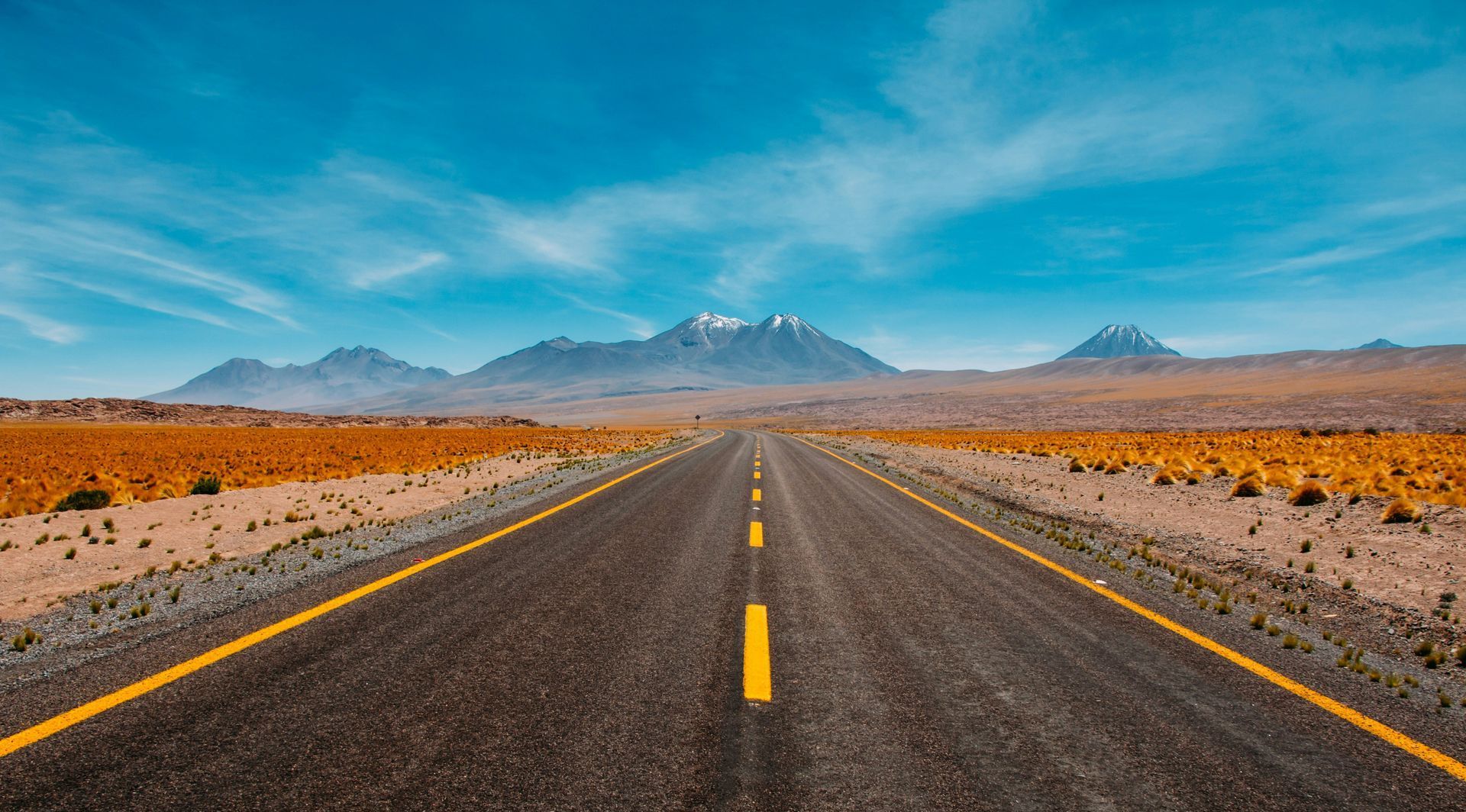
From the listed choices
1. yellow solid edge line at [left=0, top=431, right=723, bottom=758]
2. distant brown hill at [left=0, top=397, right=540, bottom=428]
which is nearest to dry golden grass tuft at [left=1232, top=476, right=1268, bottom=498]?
yellow solid edge line at [left=0, top=431, right=723, bottom=758]

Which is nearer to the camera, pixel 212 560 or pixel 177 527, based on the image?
pixel 212 560

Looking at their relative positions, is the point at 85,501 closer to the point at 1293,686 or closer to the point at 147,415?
the point at 1293,686

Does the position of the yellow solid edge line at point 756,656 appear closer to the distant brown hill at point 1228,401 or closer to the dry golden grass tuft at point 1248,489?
the dry golden grass tuft at point 1248,489

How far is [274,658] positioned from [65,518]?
1050cm

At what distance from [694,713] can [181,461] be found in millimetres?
25127

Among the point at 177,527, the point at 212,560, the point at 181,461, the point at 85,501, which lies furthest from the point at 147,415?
the point at 212,560

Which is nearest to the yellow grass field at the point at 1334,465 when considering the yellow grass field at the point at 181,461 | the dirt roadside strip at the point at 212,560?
the dirt roadside strip at the point at 212,560

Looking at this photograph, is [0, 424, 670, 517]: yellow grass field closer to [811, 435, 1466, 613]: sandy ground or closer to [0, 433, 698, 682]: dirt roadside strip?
[0, 433, 698, 682]: dirt roadside strip

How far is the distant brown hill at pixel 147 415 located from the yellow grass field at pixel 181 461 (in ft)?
105

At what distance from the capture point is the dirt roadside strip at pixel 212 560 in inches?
183

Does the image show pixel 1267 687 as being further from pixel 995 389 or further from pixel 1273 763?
pixel 995 389

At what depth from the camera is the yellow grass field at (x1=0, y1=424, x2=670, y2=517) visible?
13.0 metres

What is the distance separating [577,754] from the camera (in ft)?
9.83

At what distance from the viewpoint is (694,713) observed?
11.4ft
